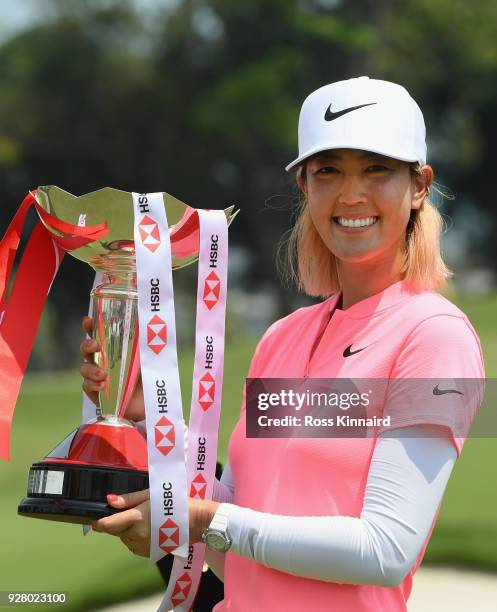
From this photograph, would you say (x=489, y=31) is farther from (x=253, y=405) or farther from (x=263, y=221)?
(x=253, y=405)

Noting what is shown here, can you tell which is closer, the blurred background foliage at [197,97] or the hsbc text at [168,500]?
the hsbc text at [168,500]

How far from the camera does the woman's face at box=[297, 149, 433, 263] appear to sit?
1812mm

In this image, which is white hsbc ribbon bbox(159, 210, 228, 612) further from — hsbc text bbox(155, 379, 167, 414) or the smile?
the smile

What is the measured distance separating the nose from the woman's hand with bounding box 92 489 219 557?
0.52 metres

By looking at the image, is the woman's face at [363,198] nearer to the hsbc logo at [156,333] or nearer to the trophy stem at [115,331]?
the hsbc logo at [156,333]

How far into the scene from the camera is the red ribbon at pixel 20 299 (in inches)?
83.8

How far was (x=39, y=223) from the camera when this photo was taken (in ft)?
7.04

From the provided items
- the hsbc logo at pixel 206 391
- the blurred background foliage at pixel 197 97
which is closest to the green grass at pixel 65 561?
the hsbc logo at pixel 206 391

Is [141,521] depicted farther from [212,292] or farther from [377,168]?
[377,168]

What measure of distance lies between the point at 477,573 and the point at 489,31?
2043cm

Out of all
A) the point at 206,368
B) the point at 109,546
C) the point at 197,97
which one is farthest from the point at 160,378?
the point at 197,97

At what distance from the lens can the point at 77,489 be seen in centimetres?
186

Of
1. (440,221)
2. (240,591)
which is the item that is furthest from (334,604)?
(440,221)

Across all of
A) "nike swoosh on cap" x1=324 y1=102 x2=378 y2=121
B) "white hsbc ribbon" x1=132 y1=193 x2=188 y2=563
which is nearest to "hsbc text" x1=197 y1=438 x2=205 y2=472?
"white hsbc ribbon" x1=132 y1=193 x2=188 y2=563
